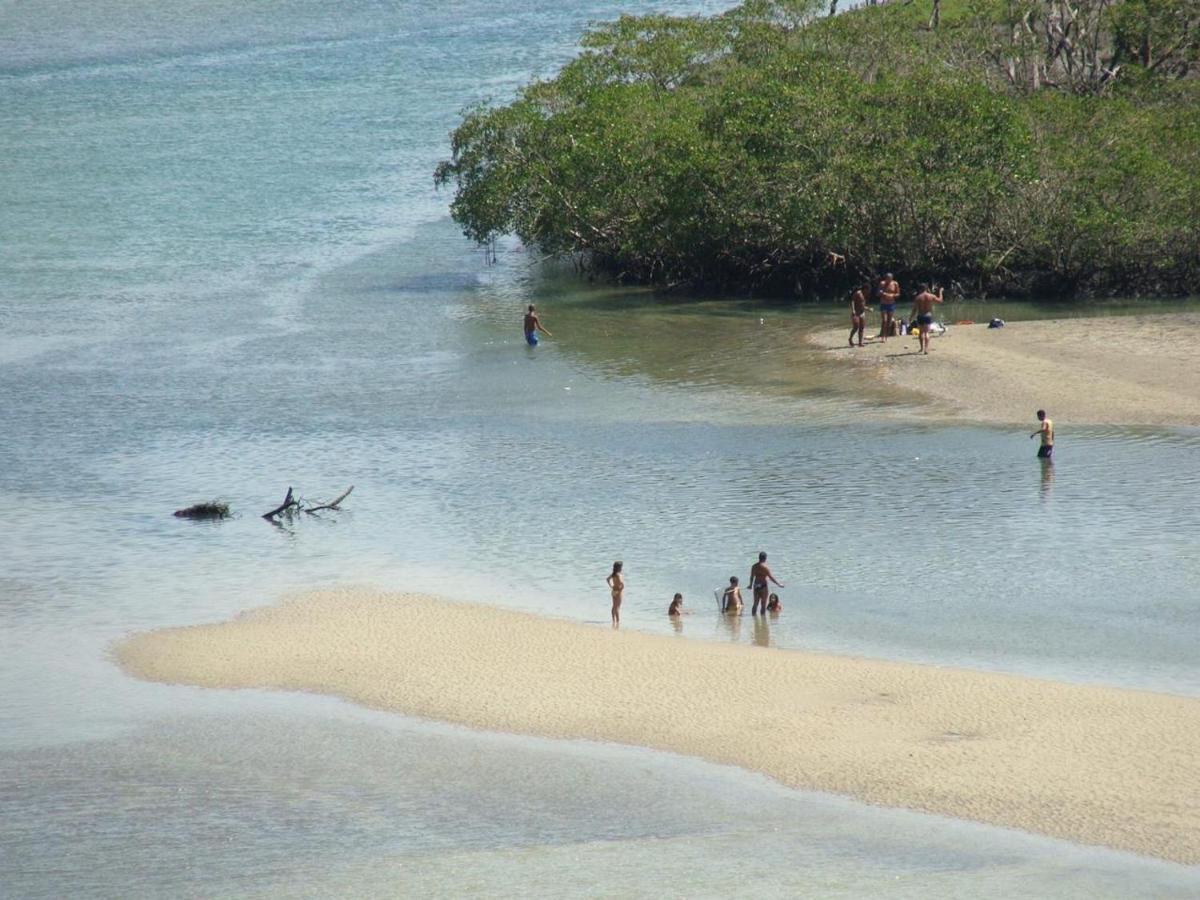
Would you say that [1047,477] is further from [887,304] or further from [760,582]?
[887,304]

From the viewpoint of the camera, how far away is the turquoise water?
63.9ft

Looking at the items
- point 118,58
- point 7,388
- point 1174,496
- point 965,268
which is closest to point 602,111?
point 965,268

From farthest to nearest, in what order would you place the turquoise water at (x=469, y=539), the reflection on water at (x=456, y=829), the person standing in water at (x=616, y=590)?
the person standing in water at (x=616, y=590), the turquoise water at (x=469, y=539), the reflection on water at (x=456, y=829)

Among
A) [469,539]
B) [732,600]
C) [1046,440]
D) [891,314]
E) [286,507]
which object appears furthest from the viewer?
[891,314]

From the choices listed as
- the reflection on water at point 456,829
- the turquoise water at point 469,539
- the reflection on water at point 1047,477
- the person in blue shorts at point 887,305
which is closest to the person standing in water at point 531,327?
the turquoise water at point 469,539

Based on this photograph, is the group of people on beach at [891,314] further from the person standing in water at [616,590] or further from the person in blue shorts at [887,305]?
the person standing in water at [616,590]

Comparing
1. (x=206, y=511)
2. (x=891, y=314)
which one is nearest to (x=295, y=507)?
(x=206, y=511)

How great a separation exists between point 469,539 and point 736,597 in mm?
7053

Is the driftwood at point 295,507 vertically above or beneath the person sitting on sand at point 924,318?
beneath

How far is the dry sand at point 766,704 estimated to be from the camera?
1978 centimetres

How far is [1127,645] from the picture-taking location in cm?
2455

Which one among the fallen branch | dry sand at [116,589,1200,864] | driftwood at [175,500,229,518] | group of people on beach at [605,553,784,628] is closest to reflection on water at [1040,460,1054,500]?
group of people on beach at [605,553,784,628]

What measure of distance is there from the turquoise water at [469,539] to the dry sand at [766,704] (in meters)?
0.64

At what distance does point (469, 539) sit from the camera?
105ft
